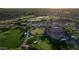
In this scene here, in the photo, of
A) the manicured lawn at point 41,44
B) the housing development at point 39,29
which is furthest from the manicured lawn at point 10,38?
the manicured lawn at point 41,44

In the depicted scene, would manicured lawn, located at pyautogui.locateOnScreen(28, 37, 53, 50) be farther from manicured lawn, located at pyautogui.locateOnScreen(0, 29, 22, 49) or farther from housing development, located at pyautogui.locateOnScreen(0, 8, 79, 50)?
manicured lawn, located at pyautogui.locateOnScreen(0, 29, 22, 49)

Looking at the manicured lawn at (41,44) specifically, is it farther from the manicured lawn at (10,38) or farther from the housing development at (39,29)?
the manicured lawn at (10,38)

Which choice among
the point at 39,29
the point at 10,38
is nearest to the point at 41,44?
the point at 39,29

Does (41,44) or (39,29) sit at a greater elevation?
(39,29)

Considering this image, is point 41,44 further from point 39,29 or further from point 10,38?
point 10,38

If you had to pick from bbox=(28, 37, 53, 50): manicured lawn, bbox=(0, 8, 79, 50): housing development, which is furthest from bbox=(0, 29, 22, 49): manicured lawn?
bbox=(28, 37, 53, 50): manicured lawn

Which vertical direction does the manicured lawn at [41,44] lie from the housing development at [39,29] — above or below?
below
